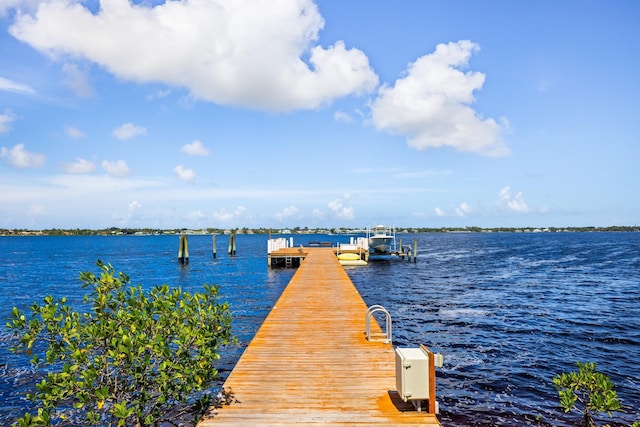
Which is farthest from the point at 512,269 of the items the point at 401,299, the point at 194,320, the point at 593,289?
the point at 194,320

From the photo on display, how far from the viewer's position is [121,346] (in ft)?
14.0

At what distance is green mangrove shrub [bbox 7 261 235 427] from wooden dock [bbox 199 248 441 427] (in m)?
0.99

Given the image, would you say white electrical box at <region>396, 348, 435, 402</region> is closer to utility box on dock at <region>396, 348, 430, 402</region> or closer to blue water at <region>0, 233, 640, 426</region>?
utility box on dock at <region>396, 348, 430, 402</region>

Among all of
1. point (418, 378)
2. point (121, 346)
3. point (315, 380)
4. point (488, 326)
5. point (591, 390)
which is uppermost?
point (121, 346)

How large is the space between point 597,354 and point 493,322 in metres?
4.63

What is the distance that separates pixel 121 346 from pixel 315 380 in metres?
3.87

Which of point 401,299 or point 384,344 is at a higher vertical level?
point 384,344

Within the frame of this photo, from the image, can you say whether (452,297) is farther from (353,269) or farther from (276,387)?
(276,387)

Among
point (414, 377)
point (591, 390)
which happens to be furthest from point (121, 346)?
A: point (591, 390)

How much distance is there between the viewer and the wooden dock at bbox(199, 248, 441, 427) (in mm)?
5766

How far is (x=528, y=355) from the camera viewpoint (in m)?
13.5

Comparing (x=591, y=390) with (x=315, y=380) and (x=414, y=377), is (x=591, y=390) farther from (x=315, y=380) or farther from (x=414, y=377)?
(x=315, y=380)

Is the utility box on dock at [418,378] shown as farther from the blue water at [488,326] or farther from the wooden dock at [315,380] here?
the blue water at [488,326]

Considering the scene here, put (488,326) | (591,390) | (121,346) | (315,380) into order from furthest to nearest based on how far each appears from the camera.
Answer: (488,326) → (315,380) → (591,390) → (121,346)
